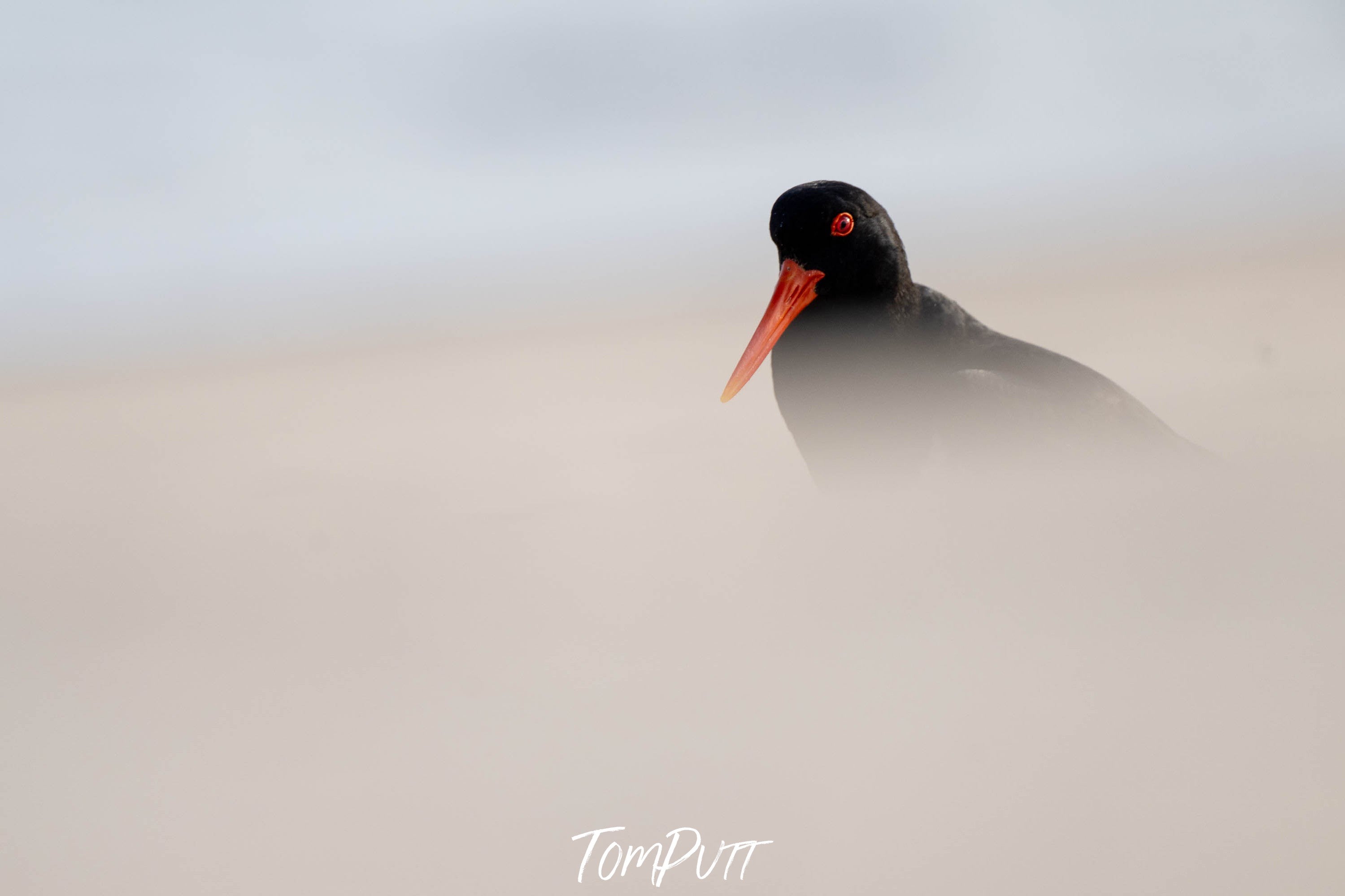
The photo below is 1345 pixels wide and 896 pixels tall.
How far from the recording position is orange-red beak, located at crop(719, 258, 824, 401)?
3441mm

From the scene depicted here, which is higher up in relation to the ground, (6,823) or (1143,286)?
(1143,286)

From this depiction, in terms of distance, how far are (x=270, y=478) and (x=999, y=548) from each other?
4.33 m

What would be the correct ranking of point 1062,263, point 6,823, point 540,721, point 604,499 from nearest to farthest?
point 6,823 < point 540,721 < point 604,499 < point 1062,263

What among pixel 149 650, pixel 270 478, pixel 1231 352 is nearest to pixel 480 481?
pixel 270 478

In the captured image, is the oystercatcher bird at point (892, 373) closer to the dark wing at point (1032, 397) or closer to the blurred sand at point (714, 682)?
the dark wing at point (1032, 397)

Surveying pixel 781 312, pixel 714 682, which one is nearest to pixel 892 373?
pixel 781 312

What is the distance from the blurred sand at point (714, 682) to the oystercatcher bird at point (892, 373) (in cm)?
17

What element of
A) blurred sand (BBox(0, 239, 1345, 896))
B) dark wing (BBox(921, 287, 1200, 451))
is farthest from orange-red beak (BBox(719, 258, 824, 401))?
blurred sand (BBox(0, 239, 1345, 896))

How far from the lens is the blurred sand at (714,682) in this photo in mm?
2035

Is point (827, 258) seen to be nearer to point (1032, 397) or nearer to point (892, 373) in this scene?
point (892, 373)

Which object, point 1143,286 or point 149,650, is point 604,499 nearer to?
point 149,650

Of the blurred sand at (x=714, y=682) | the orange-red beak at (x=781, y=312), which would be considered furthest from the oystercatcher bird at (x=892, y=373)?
the blurred sand at (x=714, y=682)

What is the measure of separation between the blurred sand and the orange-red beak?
0.59 m

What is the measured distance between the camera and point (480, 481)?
535 cm
